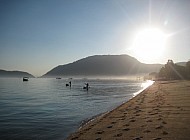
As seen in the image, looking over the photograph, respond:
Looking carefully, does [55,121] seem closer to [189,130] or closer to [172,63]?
[189,130]

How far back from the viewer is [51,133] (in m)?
18.5

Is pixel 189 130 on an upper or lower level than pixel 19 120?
upper

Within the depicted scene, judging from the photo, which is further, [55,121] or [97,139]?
[55,121]

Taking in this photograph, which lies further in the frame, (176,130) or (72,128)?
(72,128)

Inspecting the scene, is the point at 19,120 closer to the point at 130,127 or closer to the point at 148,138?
the point at 130,127

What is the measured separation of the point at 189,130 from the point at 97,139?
453cm

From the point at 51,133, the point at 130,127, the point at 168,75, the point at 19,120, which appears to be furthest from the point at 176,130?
the point at 168,75

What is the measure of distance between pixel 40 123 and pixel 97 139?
1128 cm

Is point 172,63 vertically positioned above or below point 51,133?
above

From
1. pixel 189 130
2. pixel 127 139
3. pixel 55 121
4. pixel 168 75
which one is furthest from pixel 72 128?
pixel 168 75

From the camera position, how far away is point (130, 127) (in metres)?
14.4

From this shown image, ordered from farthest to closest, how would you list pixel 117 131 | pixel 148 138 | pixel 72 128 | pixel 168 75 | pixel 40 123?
pixel 168 75, pixel 40 123, pixel 72 128, pixel 117 131, pixel 148 138

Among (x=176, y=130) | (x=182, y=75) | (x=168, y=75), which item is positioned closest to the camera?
(x=176, y=130)

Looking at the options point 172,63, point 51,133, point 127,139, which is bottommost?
point 51,133
